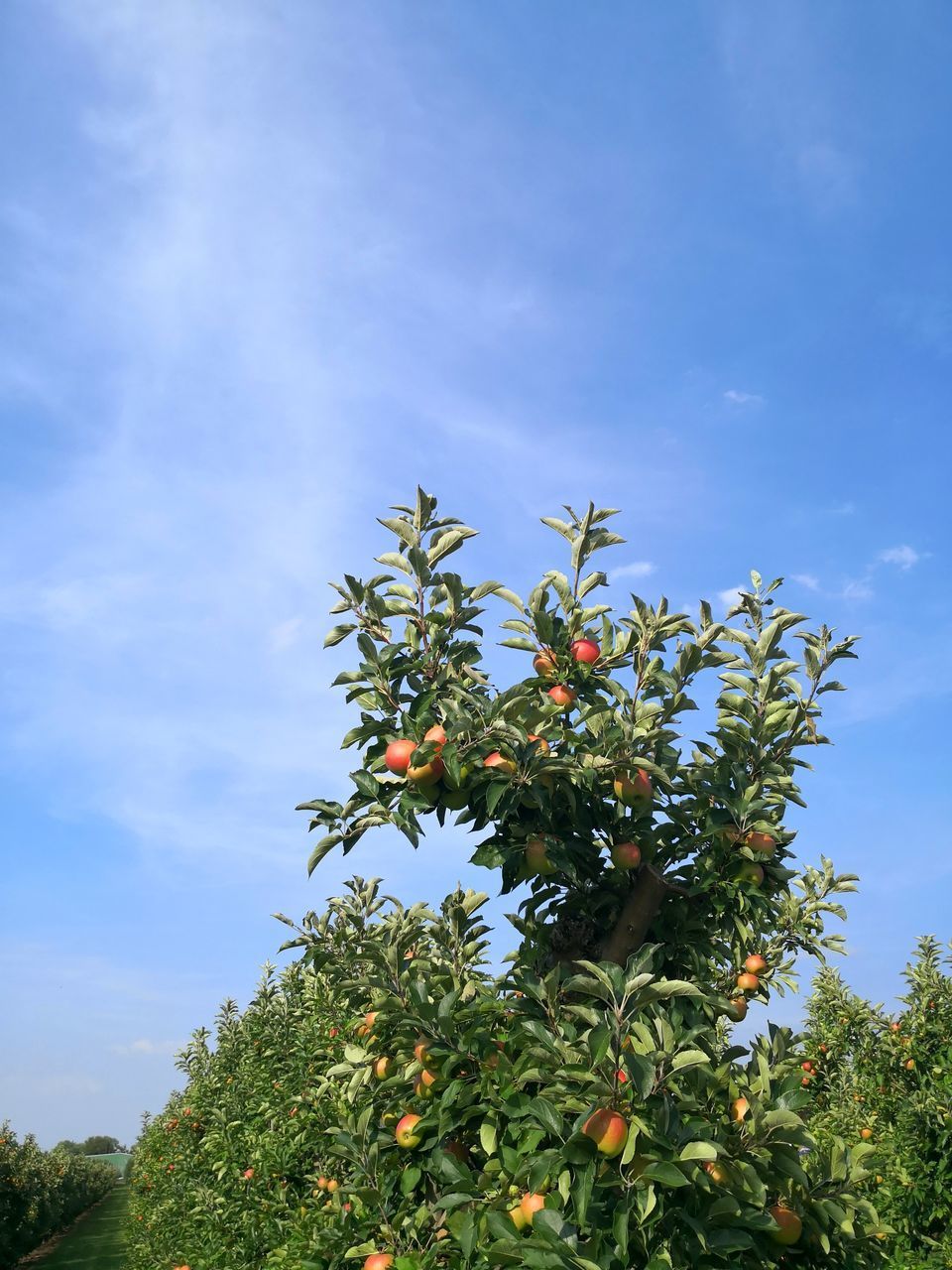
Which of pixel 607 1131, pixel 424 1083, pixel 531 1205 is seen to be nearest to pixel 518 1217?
pixel 531 1205

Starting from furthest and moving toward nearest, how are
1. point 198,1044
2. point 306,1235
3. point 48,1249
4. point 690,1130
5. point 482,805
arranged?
point 48,1249, point 198,1044, point 306,1235, point 482,805, point 690,1130

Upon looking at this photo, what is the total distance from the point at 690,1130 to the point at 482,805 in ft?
4.70

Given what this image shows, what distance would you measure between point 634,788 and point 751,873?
639 millimetres

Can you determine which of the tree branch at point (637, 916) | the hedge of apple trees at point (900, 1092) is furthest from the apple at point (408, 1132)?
the hedge of apple trees at point (900, 1092)

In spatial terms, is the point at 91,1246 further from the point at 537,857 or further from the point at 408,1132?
the point at 537,857

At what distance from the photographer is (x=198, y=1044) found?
619 inches

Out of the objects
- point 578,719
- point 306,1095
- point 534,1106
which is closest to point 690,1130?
point 534,1106

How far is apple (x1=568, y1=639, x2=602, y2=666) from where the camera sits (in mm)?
4418

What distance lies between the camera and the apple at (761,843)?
4086 millimetres

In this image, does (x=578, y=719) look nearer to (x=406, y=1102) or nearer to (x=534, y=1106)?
(x=534, y=1106)

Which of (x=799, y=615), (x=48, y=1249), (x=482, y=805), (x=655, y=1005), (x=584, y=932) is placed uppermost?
(x=799, y=615)

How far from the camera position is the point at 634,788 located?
13.4ft

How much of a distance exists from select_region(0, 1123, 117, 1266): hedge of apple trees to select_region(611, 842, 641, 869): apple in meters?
21.7

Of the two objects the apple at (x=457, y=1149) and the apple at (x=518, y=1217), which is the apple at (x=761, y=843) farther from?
the apple at (x=457, y=1149)
